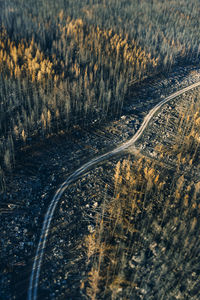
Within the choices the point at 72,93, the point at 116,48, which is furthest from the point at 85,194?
the point at 116,48

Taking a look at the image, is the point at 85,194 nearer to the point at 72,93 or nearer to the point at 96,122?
the point at 96,122

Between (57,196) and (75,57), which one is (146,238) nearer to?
→ (57,196)

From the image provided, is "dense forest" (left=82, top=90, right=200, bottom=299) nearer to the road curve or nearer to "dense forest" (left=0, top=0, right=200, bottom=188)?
the road curve

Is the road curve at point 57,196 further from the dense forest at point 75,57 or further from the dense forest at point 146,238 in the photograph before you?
the dense forest at point 75,57

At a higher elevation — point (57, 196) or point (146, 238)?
point (146, 238)

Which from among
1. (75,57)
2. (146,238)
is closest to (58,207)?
(146,238)

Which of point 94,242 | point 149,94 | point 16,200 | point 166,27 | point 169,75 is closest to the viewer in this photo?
point 94,242

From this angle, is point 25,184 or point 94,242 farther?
point 25,184

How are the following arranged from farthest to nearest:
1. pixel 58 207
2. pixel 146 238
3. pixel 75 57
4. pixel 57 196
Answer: pixel 75 57
pixel 57 196
pixel 58 207
pixel 146 238
